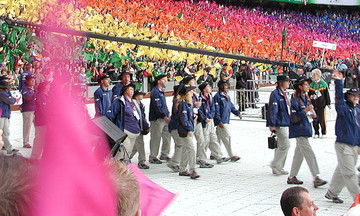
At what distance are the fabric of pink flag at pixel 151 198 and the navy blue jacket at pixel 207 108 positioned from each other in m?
8.91

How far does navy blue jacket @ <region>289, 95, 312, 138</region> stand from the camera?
859 cm

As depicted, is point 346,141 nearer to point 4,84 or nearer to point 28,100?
point 4,84

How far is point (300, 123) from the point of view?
8672 mm

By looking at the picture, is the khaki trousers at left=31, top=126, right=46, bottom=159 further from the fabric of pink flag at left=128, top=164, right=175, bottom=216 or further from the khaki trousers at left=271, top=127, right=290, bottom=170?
the khaki trousers at left=271, top=127, right=290, bottom=170

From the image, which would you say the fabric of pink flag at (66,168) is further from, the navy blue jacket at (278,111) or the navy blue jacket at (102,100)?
the navy blue jacket at (102,100)

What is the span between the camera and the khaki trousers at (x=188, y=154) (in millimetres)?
9297

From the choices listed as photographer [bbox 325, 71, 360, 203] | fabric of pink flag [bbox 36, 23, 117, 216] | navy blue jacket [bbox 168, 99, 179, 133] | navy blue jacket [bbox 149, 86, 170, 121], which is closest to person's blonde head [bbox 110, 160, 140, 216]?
fabric of pink flag [bbox 36, 23, 117, 216]

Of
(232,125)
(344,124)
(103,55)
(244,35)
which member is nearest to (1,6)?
(103,55)

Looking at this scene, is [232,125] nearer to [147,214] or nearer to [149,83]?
[149,83]

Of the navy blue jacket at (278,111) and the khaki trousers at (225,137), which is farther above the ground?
the navy blue jacket at (278,111)

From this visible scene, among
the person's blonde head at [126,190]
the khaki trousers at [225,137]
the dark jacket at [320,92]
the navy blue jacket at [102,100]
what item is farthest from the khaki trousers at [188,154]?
the person's blonde head at [126,190]

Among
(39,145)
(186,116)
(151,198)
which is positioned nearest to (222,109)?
(186,116)

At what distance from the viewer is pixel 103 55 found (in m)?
20.8

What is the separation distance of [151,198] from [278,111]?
329 inches
